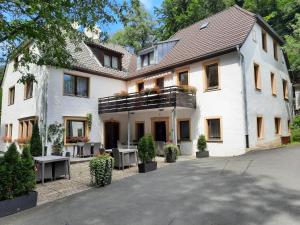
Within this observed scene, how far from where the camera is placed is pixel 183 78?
59.1 ft

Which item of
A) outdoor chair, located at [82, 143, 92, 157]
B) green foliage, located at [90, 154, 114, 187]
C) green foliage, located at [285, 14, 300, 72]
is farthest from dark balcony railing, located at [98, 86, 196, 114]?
green foliage, located at [285, 14, 300, 72]

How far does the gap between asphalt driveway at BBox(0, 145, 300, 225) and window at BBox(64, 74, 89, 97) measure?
10.5 meters

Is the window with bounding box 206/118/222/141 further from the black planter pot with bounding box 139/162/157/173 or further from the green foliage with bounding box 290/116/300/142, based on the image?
the green foliage with bounding box 290/116/300/142

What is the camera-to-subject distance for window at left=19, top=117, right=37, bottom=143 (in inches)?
699

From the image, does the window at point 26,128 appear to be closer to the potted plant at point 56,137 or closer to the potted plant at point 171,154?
the potted plant at point 56,137

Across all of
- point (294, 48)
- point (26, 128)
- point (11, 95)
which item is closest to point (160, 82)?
point (26, 128)

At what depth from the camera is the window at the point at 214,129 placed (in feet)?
51.4

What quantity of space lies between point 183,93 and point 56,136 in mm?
8669

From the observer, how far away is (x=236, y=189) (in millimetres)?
7293

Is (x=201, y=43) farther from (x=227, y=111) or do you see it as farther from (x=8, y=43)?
(x=8, y=43)

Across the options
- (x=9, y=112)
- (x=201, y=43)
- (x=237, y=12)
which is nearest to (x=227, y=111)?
(x=201, y=43)

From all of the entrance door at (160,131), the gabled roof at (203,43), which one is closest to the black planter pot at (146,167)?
the entrance door at (160,131)

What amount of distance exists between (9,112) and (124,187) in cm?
1747

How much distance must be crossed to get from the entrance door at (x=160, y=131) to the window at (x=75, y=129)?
5.30m
